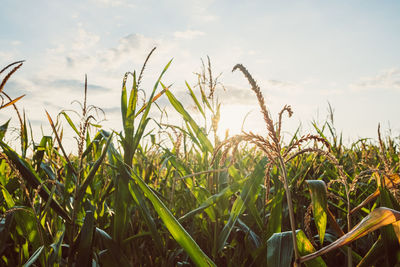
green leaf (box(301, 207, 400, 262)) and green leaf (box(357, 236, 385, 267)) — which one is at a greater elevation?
green leaf (box(301, 207, 400, 262))

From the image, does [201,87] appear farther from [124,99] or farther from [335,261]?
[335,261]

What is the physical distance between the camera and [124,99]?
57.3 inches

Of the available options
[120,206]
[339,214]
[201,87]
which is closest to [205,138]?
[201,87]

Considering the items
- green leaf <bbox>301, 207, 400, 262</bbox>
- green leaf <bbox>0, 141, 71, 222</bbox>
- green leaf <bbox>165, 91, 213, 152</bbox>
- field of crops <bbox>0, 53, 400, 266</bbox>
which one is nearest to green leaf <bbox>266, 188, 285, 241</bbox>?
field of crops <bbox>0, 53, 400, 266</bbox>

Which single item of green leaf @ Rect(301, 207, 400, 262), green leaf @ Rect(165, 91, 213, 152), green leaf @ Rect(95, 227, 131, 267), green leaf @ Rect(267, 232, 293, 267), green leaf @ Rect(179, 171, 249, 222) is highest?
green leaf @ Rect(165, 91, 213, 152)

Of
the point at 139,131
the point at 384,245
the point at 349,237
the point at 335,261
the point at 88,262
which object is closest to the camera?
the point at 349,237

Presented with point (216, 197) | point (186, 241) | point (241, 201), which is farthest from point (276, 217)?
point (186, 241)

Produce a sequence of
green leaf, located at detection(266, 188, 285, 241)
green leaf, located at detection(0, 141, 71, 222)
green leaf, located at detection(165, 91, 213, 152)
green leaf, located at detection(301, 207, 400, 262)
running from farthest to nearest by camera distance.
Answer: green leaf, located at detection(165, 91, 213, 152), green leaf, located at detection(0, 141, 71, 222), green leaf, located at detection(266, 188, 285, 241), green leaf, located at detection(301, 207, 400, 262)

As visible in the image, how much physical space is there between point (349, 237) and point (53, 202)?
A: 109 centimetres

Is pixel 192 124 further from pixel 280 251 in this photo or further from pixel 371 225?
pixel 371 225

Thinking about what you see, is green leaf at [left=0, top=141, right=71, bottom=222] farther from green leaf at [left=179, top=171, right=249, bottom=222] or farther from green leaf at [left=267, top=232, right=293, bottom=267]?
green leaf at [left=267, top=232, right=293, bottom=267]

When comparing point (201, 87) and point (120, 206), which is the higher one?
point (201, 87)

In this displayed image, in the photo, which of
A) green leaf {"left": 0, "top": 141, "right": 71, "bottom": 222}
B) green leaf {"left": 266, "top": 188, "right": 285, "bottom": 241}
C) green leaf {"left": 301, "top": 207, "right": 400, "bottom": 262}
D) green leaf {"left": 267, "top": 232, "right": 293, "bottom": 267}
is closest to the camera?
green leaf {"left": 301, "top": 207, "right": 400, "bottom": 262}

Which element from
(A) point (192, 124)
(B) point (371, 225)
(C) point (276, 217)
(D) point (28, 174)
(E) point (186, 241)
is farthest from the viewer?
(A) point (192, 124)
